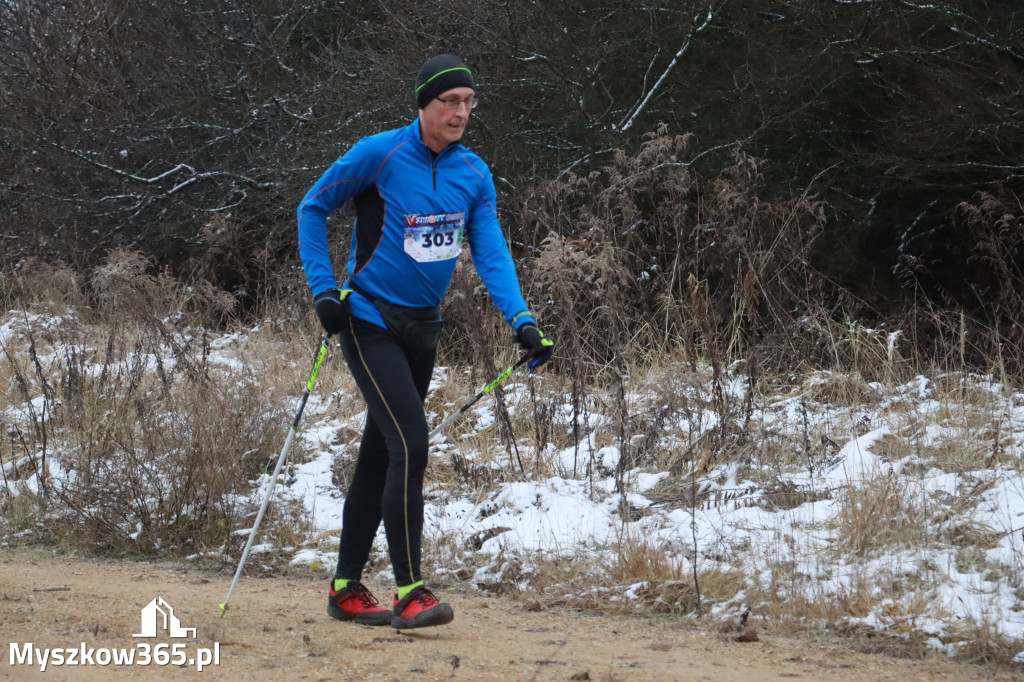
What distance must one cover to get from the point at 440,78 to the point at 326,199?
0.64 metres

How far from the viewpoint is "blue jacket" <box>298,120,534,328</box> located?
4.43 m

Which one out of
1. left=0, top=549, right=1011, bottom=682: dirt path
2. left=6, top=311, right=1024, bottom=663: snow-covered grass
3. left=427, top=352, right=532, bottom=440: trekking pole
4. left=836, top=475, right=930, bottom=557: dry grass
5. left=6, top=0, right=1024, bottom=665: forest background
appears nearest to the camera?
left=0, top=549, right=1011, bottom=682: dirt path

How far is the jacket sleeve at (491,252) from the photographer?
466 cm

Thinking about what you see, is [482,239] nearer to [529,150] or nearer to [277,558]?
[277,558]

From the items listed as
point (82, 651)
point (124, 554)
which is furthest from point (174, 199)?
point (82, 651)

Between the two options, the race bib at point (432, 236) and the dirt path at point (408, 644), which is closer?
the dirt path at point (408, 644)

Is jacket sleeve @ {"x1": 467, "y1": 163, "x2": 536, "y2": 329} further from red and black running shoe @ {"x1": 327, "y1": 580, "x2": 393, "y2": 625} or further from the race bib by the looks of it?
red and black running shoe @ {"x1": 327, "y1": 580, "x2": 393, "y2": 625}

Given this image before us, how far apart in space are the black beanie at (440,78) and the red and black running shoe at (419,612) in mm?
1887

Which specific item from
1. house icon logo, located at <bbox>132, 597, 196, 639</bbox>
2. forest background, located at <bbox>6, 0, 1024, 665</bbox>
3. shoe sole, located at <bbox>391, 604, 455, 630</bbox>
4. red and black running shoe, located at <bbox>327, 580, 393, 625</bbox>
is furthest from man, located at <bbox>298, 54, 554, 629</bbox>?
forest background, located at <bbox>6, 0, 1024, 665</bbox>

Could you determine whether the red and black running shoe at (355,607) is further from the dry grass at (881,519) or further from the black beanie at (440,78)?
the dry grass at (881,519)

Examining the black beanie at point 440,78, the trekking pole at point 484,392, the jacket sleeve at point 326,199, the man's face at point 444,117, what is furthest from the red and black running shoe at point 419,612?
the black beanie at point 440,78

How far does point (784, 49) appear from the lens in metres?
10.7

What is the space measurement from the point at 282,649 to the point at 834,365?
5.21 meters

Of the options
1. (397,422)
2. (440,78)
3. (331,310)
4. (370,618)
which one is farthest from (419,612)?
(440,78)
